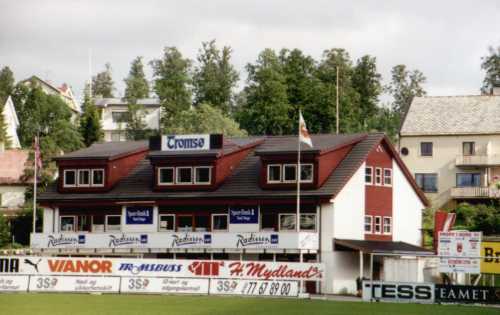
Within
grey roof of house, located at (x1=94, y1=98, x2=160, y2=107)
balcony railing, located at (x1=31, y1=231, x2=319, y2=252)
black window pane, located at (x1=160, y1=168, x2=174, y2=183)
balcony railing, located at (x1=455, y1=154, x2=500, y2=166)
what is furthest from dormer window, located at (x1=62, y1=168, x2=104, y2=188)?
grey roof of house, located at (x1=94, y1=98, x2=160, y2=107)

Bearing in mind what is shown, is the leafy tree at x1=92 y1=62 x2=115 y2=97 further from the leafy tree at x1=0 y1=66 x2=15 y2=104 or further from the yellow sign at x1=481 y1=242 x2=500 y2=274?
the yellow sign at x1=481 y1=242 x2=500 y2=274

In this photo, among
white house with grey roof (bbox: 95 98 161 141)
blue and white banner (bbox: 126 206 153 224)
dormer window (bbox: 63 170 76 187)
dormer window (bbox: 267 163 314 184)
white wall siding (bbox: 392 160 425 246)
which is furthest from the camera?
white house with grey roof (bbox: 95 98 161 141)

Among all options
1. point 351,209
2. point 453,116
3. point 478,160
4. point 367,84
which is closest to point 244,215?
point 351,209

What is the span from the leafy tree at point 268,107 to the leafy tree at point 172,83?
43.3 ft

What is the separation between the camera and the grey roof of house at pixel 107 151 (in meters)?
85.2

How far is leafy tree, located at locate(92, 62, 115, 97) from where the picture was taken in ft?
615

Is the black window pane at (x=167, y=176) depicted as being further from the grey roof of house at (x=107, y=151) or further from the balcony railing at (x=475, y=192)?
the balcony railing at (x=475, y=192)

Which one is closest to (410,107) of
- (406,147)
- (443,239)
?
(406,147)

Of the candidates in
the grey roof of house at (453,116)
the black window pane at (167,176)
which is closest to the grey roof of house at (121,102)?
the grey roof of house at (453,116)

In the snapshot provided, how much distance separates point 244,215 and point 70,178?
13.1 meters

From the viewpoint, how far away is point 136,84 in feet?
520

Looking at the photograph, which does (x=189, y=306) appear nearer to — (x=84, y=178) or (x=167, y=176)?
(x=167, y=176)

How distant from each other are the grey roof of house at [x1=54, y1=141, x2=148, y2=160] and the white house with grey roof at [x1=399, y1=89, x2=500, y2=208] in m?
29.3

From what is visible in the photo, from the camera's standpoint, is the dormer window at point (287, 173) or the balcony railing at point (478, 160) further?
the balcony railing at point (478, 160)
